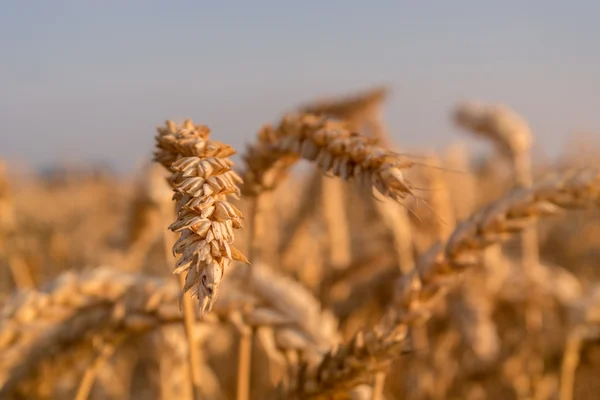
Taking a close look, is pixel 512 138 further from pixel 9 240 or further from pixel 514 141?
pixel 9 240

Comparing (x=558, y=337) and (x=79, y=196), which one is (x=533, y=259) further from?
(x=79, y=196)

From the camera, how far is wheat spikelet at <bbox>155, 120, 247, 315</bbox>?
1.90ft

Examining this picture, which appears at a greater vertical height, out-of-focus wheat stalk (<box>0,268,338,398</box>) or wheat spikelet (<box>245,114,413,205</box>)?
wheat spikelet (<box>245,114,413,205</box>)

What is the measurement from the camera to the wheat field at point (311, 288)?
2.75ft

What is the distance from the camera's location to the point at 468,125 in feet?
9.14

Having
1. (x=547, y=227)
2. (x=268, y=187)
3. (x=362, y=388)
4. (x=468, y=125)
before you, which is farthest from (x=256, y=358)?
(x=547, y=227)

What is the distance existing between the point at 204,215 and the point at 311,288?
1.68 metres

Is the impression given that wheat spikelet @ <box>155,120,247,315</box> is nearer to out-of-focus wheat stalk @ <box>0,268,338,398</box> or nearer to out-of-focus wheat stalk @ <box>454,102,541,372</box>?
out-of-focus wheat stalk @ <box>0,268,338,398</box>

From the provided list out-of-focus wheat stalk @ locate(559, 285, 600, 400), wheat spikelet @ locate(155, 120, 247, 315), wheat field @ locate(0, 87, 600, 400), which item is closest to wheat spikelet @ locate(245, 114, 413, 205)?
wheat field @ locate(0, 87, 600, 400)

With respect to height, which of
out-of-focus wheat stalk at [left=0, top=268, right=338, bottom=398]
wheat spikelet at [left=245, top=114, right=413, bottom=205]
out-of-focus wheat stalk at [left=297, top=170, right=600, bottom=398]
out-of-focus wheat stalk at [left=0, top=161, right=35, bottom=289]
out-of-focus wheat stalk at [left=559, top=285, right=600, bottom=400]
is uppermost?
wheat spikelet at [left=245, top=114, right=413, bottom=205]

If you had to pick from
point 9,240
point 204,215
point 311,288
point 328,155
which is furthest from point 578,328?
point 9,240

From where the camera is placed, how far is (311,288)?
2.25 m

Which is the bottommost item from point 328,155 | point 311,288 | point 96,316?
point 311,288

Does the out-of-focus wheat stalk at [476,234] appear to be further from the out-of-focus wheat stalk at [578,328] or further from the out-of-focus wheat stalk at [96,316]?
the out-of-focus wheat stalk at [578,328]
